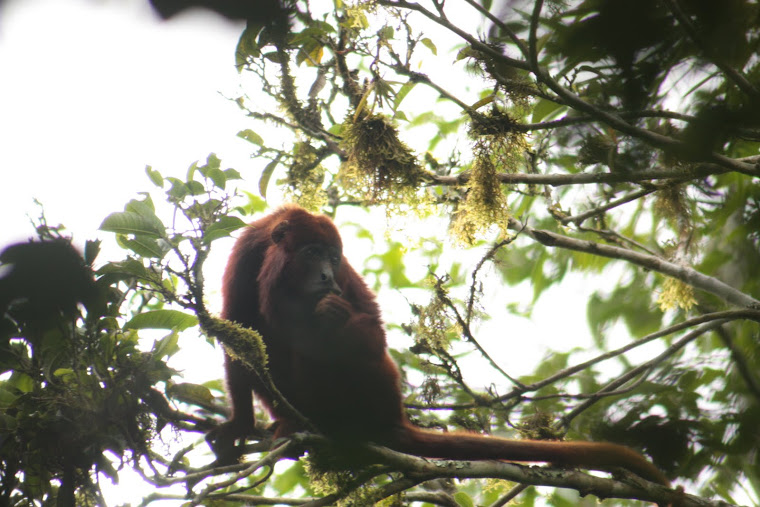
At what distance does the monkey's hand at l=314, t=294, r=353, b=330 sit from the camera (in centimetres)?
310

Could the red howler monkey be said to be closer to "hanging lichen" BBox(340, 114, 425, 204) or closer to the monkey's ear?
the monkey's ear

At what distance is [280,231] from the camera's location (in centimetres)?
364

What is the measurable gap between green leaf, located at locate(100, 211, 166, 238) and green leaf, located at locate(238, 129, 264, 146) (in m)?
1.12

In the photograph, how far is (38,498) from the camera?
2402 millimetres

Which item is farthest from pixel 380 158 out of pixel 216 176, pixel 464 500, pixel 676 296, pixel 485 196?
pixel 676 296

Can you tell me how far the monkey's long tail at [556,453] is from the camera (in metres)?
2.62

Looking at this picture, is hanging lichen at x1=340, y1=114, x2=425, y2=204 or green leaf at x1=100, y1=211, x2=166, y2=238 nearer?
green leaf at x1=100, y1=211, x2=166, y2=238

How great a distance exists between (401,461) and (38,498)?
144 centimetres

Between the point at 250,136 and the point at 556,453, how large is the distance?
217cm

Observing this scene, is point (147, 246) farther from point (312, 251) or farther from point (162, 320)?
point (312, 251)

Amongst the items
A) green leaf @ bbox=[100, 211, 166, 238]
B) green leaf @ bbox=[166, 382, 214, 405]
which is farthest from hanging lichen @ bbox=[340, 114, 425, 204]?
green leaf @ bbox=[166, 382, 214, 405]

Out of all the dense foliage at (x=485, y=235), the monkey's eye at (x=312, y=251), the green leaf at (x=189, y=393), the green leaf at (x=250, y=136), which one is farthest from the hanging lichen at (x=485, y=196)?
the green leaf at (x=189, y=393)

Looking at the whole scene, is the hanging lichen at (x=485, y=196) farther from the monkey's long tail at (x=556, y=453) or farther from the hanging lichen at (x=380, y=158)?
the monkey's long tail at (x=556, y=453)

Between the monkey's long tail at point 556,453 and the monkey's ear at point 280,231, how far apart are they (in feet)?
5.16
